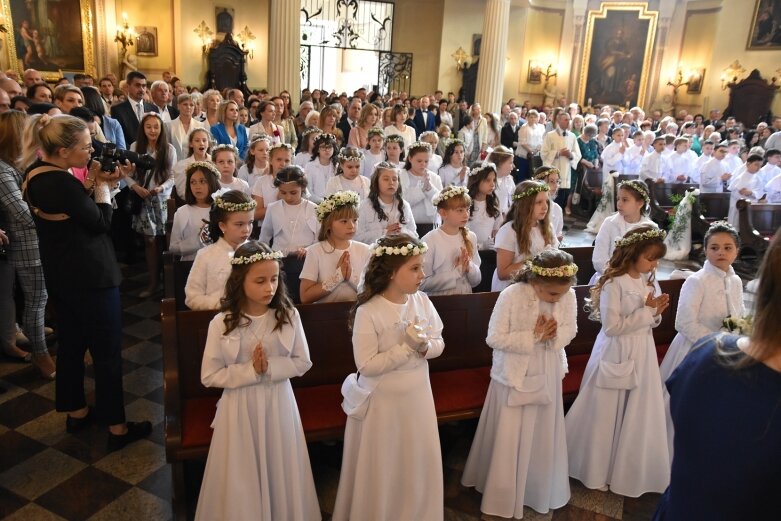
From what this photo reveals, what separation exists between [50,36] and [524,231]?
15.6 m

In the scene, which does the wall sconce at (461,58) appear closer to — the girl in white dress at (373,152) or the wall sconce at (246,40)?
the wall sconce at (246,40)

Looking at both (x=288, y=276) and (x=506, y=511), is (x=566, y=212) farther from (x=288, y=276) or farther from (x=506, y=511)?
(x=506, y=511)

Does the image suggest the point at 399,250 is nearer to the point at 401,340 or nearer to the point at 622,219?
the point at 401,340

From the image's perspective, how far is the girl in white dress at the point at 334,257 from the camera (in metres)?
3.79

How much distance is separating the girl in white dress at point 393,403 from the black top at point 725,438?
1339mm

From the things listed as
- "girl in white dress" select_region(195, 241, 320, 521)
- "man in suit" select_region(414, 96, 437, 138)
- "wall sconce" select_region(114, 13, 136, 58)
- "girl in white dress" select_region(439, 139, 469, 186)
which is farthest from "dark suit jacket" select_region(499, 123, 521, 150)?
"girl in white dress" select_region(195, 241, 320, 521)

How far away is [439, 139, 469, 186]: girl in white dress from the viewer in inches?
272

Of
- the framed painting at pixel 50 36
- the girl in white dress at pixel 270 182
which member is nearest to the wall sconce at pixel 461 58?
the framed painting at pixel 50 36

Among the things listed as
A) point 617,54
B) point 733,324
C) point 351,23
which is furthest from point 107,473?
point 617,54

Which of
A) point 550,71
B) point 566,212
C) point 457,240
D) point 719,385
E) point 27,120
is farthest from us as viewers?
point 550,71

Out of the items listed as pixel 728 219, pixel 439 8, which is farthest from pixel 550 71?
pixel 728 219

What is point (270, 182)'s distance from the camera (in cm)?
580

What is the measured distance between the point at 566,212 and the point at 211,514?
34.5 ft

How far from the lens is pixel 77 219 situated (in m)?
3.19
